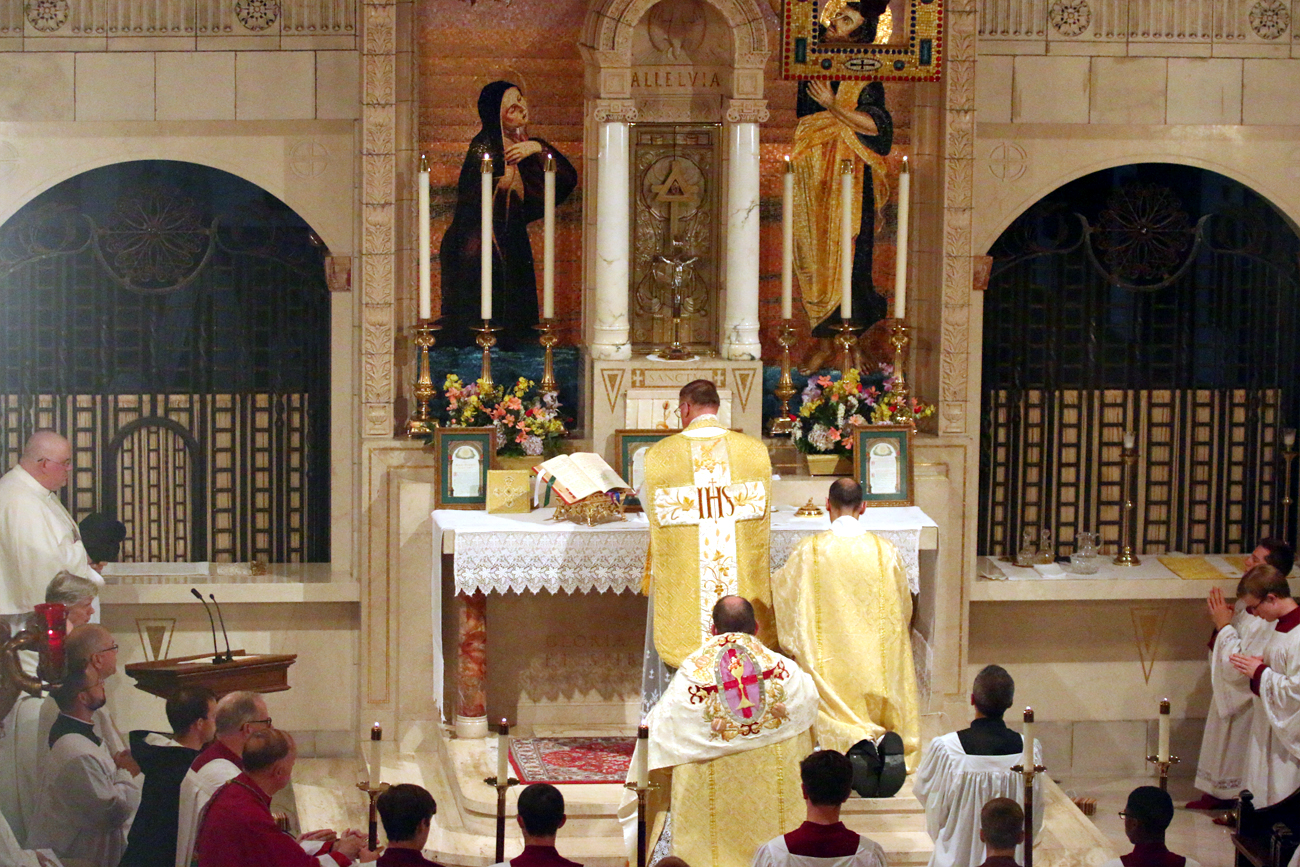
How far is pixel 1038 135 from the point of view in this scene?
37.2 feet

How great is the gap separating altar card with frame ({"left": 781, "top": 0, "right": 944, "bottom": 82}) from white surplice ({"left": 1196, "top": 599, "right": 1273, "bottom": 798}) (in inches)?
137

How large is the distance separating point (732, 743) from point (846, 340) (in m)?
3.49

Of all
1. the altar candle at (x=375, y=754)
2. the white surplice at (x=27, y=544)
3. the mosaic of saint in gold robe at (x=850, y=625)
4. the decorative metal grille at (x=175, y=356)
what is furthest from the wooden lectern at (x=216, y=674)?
the mosaic of saint in gold robe at (x=850, y=625)

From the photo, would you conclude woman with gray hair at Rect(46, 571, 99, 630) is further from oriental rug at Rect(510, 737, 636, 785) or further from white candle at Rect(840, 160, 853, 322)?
white candle at Rect(840, 160, 853, 322)

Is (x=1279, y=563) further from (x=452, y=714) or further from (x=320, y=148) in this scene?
(x=320, y=148)

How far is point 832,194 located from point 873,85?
0.68 m

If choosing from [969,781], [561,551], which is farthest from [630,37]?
[969,781]

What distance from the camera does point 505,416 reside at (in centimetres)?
1054

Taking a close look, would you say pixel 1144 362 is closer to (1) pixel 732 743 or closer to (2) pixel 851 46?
(2) pixel 851 46

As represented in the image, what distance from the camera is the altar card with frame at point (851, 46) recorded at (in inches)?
411

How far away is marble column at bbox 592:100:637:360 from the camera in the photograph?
10.6 m

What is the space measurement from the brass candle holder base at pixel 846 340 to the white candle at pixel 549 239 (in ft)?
5.33

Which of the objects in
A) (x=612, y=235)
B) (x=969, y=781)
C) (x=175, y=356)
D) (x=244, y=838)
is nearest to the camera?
(x=244, y=838)

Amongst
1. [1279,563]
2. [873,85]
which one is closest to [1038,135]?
[873,85]
